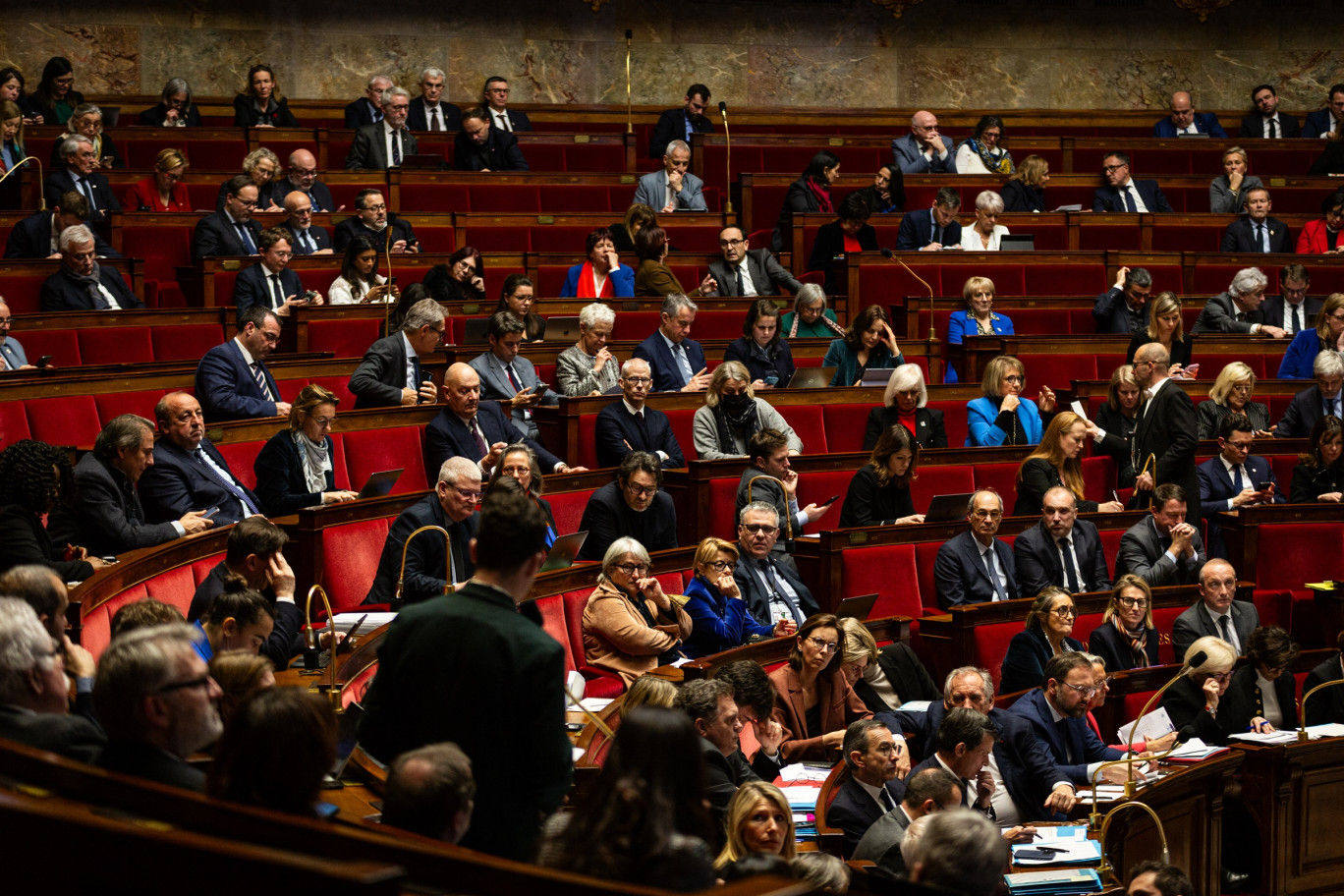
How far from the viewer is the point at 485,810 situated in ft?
4.55

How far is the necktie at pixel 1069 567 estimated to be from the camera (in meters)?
3.77

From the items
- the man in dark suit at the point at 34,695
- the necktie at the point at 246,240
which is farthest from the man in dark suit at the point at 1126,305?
the man in dark suit at the point at 34,695

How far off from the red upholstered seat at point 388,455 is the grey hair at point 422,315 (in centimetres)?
30

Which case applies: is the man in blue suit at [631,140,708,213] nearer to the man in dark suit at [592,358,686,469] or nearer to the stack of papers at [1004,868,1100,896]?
the man in dark suit at [592,358,686,469]

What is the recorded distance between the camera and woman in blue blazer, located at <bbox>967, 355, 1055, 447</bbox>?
4.34 meters

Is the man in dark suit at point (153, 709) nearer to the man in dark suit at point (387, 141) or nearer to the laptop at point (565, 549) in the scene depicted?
the laptop at point (565, 549)

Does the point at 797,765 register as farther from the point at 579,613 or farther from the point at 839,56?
the point at 839,56

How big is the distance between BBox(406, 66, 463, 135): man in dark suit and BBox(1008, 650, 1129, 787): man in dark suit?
3.90m

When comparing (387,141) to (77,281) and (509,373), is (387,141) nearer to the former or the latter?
(77,281)

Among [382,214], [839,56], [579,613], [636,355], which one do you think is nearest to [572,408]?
[636,355]

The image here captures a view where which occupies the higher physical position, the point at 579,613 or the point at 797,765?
the point at 579,613

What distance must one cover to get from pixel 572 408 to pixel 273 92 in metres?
2.89

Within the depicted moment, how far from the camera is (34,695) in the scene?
4.46 ft

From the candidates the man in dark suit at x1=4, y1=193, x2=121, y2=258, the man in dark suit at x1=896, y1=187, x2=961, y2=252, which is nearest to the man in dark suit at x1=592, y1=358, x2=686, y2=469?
the man in dark suit at x1=4, y1=193, x2=121, y2=258
